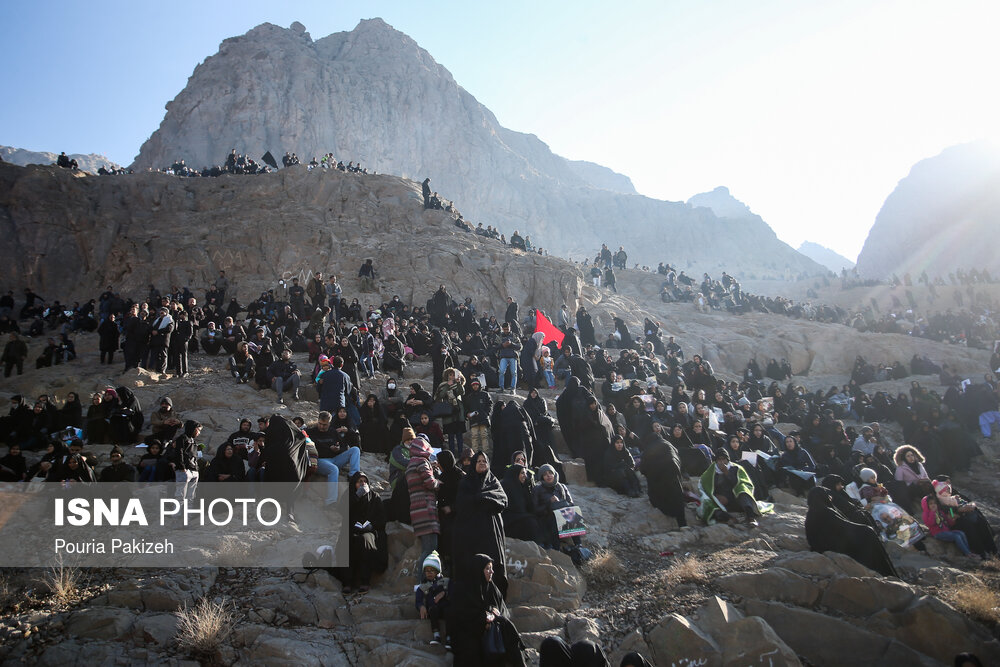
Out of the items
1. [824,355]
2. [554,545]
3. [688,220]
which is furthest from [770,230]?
[554,545]

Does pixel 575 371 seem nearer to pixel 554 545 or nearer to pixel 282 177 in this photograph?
pixel 554 545

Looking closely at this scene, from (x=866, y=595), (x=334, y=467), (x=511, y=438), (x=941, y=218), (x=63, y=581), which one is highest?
(x=941, y=218)

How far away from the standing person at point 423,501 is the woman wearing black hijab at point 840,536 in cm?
525

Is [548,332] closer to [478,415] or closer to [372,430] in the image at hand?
[478,415]

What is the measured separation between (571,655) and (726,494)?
17.7ft

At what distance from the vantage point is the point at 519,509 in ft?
24.4

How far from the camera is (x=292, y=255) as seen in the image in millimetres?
27656

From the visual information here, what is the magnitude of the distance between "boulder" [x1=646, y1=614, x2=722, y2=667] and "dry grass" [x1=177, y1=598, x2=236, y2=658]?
4.34m

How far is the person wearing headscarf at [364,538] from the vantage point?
6500 mm

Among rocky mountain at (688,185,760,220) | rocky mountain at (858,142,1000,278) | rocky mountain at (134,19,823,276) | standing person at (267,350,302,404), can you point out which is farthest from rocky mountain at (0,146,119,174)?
rocky mountain at (688,185,760,220)

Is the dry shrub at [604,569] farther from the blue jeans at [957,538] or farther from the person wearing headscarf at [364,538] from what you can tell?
the blue jeans at [957,538]

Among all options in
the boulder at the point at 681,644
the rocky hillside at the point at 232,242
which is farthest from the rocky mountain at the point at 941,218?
the boulder at the point at 681,644

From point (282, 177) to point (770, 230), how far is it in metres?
Answer: 76.7

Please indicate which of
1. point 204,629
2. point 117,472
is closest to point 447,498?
point 204,629
